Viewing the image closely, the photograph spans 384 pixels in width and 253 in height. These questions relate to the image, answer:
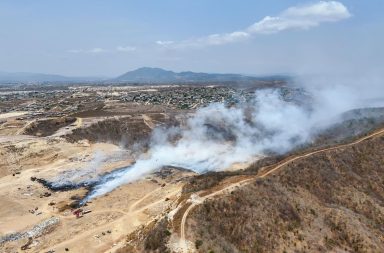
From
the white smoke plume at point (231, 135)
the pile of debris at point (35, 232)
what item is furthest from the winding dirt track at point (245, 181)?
the white smoke plume at point (231, 135)

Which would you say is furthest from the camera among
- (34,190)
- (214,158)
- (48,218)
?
(214,158)

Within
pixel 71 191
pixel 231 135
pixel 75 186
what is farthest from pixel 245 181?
pixel 231 135

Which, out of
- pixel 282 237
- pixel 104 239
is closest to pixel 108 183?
pixel 104 239

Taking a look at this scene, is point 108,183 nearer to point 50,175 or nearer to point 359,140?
point 50,175

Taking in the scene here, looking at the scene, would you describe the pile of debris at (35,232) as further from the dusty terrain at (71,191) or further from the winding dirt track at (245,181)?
the winding dirt track at (245,181)

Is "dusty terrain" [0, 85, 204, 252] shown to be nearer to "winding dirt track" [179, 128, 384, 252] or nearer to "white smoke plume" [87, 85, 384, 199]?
"white smoke plume" [87, 85, 384, 199]

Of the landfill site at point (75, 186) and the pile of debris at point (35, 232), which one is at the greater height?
the landfill site at point (75, 186)
